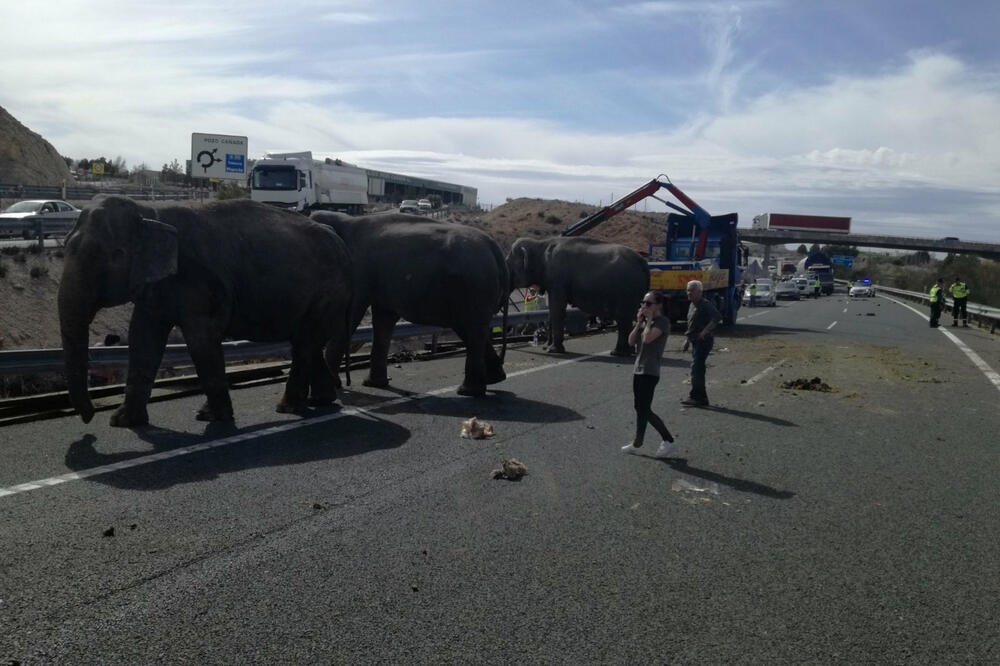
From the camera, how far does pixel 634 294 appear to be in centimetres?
1934

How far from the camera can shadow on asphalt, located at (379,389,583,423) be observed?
34.4 ft

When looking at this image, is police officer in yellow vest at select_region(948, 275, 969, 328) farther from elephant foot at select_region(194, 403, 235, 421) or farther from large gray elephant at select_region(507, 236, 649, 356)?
elephant foot at select_region(194, 403, 235, 421)

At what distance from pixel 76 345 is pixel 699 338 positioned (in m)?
7.30

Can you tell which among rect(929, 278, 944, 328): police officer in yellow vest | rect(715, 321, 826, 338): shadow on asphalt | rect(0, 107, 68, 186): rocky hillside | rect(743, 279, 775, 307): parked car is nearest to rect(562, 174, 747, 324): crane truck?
rect(715, 321, 826, 338): shadow on asphalt

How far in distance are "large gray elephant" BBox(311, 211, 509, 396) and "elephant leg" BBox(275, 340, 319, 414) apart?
5.41 ft

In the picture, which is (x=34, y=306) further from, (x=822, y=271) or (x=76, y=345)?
(x=822, y=271)

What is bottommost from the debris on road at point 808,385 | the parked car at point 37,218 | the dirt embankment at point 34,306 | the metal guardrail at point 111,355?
the dirt embankment at point 34,306

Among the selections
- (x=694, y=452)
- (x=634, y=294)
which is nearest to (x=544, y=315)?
(x=634, y=294)

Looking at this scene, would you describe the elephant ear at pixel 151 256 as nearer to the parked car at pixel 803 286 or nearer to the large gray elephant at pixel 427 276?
the large gray elephant at pixel 427 276

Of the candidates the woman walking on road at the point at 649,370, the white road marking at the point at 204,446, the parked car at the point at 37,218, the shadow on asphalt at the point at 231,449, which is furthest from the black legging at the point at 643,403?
the parked car at the point at 37,218

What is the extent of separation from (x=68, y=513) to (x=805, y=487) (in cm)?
553

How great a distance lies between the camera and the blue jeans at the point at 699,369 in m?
11.9

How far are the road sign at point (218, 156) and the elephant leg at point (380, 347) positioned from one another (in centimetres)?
3357

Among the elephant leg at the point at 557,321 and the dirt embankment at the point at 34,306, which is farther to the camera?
the dirt embankment at the point at 34,306
